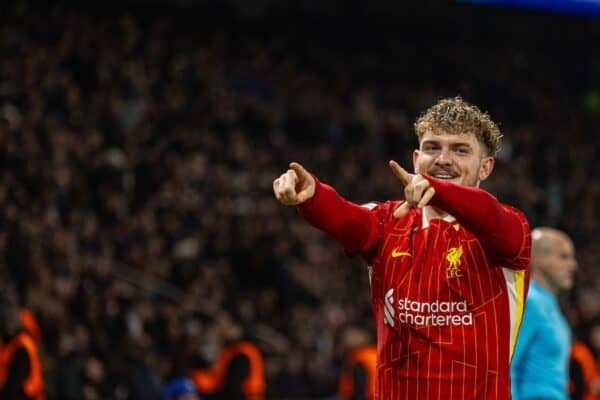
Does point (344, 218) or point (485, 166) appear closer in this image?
point (344, 218)

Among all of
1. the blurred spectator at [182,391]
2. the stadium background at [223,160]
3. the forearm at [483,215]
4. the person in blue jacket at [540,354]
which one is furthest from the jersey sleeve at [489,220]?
the stadium background at [223,160]

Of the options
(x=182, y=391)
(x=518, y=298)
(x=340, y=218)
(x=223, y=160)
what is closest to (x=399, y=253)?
(x=340, y=218)

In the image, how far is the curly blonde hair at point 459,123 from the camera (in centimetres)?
365

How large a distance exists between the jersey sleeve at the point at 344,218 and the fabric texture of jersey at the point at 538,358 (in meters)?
2.37

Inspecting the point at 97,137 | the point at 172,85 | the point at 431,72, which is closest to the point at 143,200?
the point at 97,137

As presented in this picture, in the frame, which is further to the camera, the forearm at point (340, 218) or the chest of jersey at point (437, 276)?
the chest of jersey at point (437, 276)

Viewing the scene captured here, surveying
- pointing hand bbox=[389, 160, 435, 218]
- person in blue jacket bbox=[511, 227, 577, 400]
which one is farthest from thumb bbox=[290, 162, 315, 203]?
person in blue jacket bbox=[511, 227, 577, 400]

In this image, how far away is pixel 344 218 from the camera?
141 inches

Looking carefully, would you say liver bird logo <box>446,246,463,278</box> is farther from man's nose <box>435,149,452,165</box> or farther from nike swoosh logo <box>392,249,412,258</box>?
man's nose <box>435,149,452,165</box>

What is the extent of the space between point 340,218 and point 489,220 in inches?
19.7

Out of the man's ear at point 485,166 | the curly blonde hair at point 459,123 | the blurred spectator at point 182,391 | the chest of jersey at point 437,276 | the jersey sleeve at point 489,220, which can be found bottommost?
the blurred spectator at point 182,391

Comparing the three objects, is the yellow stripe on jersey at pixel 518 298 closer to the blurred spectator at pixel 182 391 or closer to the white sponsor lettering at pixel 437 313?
the white sponsor lettering at pixel 437 313

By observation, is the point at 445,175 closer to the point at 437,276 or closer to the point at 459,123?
the point at 459,123

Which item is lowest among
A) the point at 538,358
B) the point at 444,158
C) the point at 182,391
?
the point at 182,391
